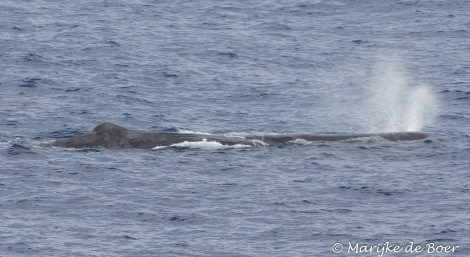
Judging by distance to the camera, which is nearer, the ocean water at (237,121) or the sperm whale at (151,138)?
the ocean water at (237,121)

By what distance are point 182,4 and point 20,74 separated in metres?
31.0

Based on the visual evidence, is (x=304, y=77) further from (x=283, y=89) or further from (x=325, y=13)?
(x=325, y=13)

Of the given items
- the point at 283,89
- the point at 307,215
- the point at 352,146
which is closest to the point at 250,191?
the point at 307,215

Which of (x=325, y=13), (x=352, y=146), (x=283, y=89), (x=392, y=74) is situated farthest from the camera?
(x=325, y=13)

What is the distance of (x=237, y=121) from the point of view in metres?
62.5

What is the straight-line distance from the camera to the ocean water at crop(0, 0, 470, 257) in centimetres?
4331

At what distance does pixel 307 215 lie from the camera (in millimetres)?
45219

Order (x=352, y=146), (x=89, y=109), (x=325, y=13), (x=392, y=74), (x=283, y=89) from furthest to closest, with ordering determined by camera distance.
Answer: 1. (x=325, y=13)
2. (x=392, y=74)
3. (x=283, y=89)
4. (x=89, y=109)
5. (x=352, y=146)

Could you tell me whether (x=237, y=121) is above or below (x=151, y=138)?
below

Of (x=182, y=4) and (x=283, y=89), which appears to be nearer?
(x=283, y=89)

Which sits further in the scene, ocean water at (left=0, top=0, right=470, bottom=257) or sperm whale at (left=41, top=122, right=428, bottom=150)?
sperm whale at (left=41, top=122, right=428, bottom=150)

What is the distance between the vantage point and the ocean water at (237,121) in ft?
142

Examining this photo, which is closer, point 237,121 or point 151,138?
point 151,138

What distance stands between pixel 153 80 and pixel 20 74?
27.1 ft
